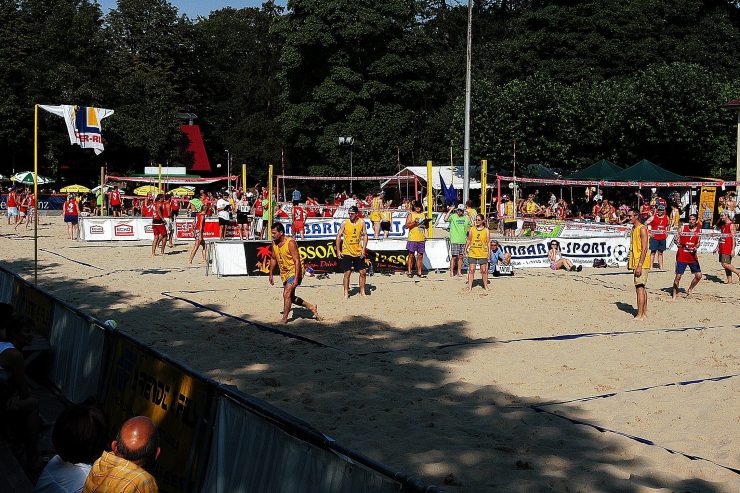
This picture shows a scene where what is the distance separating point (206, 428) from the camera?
5301 millimetres

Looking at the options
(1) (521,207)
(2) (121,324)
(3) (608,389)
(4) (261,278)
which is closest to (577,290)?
(4) (261,278)

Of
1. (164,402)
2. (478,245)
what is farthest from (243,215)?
(164,402)

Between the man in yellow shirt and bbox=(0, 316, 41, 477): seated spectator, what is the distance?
9.60 metres

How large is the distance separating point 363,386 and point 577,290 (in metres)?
8.73

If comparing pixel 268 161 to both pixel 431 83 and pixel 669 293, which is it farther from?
pixel 669 293

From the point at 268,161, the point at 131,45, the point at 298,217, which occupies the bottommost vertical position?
the point at 298,217

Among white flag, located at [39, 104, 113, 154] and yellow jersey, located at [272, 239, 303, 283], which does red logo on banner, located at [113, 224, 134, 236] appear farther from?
yellow jersey, located at [272, 239, 303, 283]

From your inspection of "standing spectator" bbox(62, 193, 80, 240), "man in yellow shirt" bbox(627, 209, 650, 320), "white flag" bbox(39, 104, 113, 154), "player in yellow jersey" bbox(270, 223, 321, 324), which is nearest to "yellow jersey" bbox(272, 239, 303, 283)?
"player in yellow jersey" bbox(270, 223, 321, 324)

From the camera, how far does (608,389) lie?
29.3 feet

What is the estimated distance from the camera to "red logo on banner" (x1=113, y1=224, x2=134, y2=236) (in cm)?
2748

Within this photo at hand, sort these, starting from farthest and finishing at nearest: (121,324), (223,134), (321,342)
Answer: (223,134) < (121,324) < (321,342)

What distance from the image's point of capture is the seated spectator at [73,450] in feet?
12.8

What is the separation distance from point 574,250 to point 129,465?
1858 cm

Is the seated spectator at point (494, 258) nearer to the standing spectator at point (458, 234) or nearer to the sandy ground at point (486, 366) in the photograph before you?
the standing spectator at point (458, 234)
